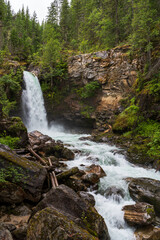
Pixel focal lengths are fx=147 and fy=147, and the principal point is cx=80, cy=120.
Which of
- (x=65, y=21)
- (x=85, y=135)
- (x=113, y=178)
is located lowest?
(x=85, y=135)

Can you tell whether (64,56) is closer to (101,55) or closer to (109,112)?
(101,55)

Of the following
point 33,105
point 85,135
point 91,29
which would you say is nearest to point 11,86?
point 33,105

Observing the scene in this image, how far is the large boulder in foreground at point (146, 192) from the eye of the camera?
5.51 meters

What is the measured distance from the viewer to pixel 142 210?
4.88 m

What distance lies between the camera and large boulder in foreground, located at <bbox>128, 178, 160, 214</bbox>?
18.1 ft

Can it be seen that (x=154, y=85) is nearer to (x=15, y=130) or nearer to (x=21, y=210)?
(x=15, y=130)

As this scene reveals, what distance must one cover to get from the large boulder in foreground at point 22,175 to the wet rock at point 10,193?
0.59 feet

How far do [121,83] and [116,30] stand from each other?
432 inches

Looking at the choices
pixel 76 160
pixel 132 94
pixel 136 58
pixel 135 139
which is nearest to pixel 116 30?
pixel 136 58

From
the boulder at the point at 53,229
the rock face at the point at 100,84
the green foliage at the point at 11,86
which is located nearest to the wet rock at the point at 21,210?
the boulder at the point at 53,229

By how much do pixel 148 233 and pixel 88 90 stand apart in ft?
59.4

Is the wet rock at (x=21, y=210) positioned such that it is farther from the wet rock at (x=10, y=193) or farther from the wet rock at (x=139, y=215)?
the wet rock at (x=139, y=215)

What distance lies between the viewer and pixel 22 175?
16.9 ft

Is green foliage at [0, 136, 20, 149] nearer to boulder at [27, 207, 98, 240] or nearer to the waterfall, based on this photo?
boulder at [27, 207, 98, 240]
